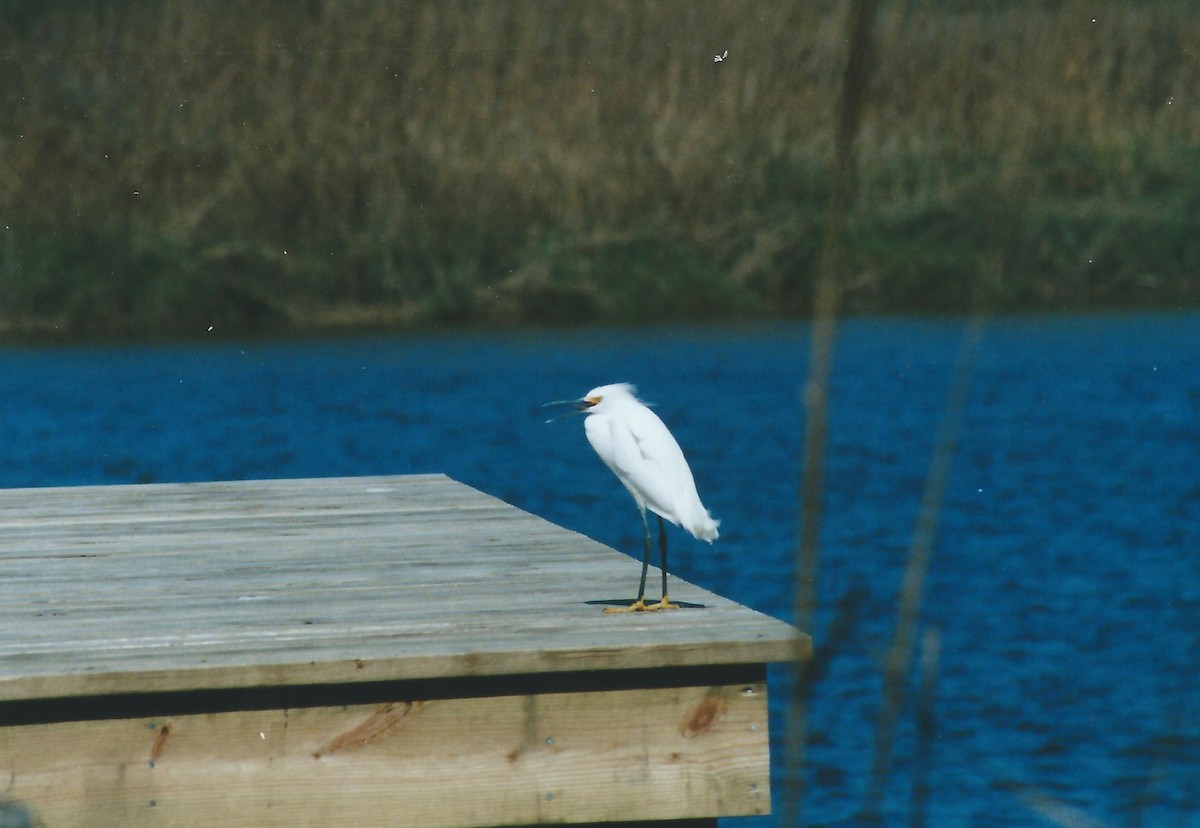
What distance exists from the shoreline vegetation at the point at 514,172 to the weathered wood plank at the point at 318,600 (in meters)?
24.2

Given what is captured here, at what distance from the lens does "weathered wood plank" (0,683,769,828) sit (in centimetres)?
357

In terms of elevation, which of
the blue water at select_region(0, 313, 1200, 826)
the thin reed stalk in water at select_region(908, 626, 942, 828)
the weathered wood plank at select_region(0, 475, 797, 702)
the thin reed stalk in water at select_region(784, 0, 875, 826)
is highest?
the thin reed stalk in water at select_region(784, 0, 875, 826)

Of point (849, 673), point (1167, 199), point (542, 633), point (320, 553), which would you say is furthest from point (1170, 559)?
point (1167, 199)

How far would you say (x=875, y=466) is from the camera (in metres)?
20.0

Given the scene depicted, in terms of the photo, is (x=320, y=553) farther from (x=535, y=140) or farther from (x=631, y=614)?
(x=535, y=140)

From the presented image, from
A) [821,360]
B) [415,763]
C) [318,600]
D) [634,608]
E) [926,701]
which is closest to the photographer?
[821,360]

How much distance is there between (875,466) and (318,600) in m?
15.9

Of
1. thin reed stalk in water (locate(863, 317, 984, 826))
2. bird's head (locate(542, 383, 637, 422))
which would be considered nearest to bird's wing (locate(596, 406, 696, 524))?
bird's head (locate(542, 383, 637, 422))

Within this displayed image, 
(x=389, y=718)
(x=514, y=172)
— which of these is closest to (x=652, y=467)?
(x=389, y=718)

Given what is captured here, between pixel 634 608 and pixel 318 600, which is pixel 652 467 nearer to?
pixel 634 608

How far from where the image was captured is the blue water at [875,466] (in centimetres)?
905

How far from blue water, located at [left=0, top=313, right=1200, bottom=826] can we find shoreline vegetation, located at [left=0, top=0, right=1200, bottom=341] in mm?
896

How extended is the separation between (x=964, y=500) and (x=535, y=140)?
16.6 m

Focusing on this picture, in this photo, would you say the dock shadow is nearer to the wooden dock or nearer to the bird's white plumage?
the wooden dock
